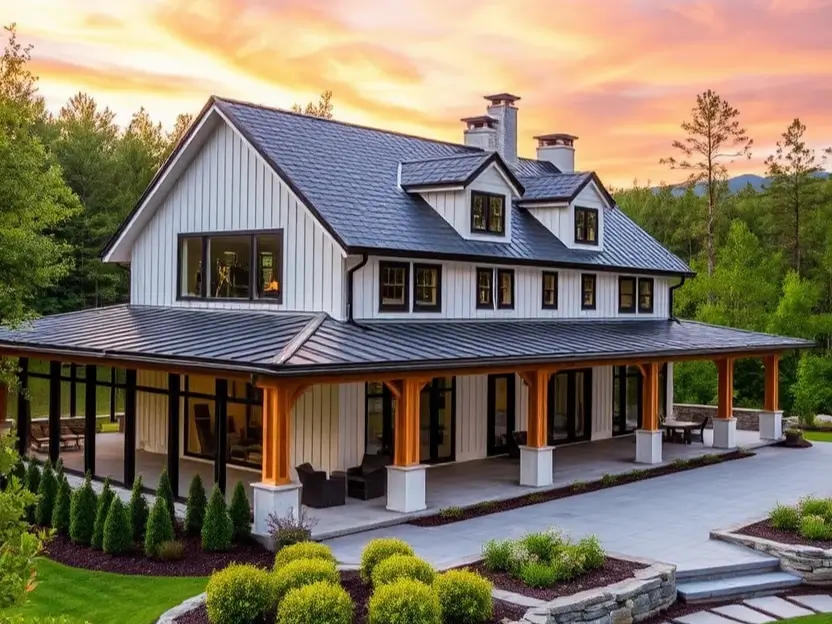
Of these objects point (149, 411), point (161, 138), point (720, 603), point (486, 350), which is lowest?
point (720, 603)

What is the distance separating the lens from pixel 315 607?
8586 mm

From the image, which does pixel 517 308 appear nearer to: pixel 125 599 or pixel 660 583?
pixel 660 583

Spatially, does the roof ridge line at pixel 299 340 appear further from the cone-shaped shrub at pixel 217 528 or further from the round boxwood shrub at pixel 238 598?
the round boxwood shrub at pixel 238 598

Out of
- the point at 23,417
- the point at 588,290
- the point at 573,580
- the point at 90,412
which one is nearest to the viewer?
the point at 573,580

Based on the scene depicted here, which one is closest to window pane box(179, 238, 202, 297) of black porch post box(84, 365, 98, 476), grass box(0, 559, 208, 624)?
black porch post box(84, 365, 98, 476)

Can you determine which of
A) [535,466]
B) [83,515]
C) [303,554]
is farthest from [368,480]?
[303,554]

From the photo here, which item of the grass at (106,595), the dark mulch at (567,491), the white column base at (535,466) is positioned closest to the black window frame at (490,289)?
the white column base at (535,466)

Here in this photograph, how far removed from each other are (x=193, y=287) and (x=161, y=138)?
41816mm

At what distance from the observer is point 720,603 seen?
1144 cm

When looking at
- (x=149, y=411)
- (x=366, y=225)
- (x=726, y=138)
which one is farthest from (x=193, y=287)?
(x=726, y=138)

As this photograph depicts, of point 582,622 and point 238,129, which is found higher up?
point 238,129

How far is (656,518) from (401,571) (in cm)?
702

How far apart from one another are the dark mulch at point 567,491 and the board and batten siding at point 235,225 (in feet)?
13.7

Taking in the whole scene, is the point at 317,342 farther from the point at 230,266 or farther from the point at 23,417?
the point at 23,417
